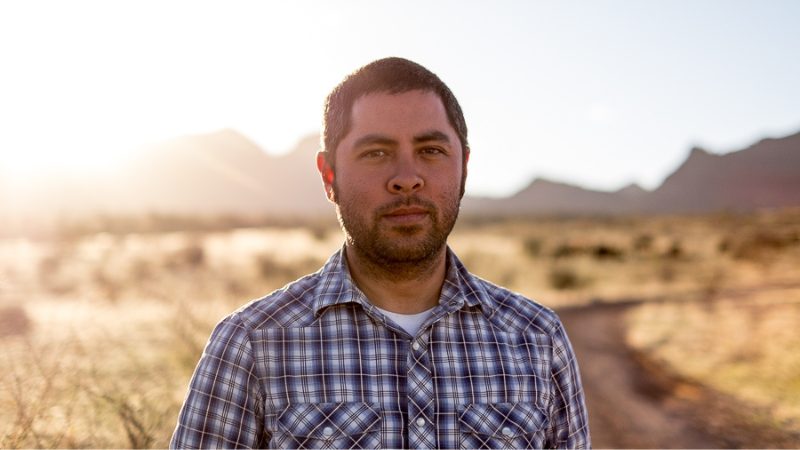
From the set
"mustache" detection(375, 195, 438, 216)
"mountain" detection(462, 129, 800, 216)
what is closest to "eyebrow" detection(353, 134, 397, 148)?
"mustache" detection(375, 195, 438, 216)

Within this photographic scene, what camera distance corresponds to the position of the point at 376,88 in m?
2.63

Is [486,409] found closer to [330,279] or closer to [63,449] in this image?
[330,279]

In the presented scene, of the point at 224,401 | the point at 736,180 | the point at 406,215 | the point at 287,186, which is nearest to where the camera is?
the point at 224,401

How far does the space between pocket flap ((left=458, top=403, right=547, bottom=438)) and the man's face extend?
55cm

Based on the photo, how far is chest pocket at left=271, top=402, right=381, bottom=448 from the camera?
2.24 metres

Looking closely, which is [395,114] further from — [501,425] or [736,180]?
[736,180]

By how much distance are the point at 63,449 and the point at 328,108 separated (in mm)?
1854

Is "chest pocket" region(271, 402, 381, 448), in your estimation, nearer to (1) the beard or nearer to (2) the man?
(2) the man

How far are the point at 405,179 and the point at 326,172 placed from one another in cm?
42

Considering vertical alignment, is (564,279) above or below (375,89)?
below

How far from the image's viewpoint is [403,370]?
2.36 m

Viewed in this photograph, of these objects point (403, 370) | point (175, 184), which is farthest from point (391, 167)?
point (175, 184)

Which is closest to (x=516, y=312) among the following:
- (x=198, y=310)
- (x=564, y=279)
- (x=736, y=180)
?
(x=198, y=310)

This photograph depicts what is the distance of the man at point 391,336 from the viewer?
88.8 inches
